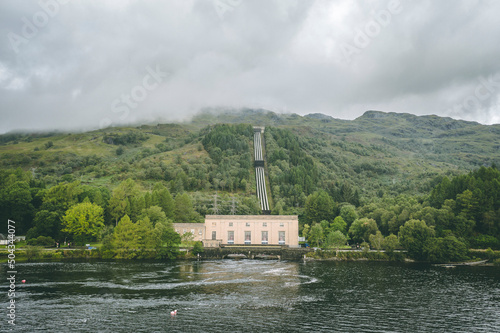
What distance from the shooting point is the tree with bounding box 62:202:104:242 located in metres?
88.7

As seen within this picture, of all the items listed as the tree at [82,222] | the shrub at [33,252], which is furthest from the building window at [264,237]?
the shrub at [33,252]

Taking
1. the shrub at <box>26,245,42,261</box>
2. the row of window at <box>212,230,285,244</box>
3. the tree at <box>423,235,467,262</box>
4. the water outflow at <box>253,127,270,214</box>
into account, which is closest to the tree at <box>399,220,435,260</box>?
the tree at <box>423,235,467,262</box>

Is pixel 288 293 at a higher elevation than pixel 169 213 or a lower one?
lower

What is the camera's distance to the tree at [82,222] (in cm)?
8869

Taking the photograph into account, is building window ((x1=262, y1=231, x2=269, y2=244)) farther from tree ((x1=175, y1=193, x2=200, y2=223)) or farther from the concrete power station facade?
tree ((x1=175, y1=193, x2=200, y2=223))

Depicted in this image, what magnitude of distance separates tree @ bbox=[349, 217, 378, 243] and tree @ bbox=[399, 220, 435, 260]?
10993mm

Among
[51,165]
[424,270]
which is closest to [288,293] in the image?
[424,270]

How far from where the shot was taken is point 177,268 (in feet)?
231

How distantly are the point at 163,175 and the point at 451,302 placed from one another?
127 meters

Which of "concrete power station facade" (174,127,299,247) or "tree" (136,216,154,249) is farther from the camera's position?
"concrete power station facade" (174,127,299,247)

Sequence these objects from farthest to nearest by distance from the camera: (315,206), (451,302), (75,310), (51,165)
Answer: (51,165)
(315,206)
(451,302)
(75,310)

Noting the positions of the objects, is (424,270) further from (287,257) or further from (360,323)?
(360,323)

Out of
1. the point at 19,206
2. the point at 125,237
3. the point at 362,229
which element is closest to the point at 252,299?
the point at 125,237

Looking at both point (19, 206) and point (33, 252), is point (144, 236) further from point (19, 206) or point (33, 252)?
point (19, 206)
